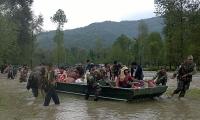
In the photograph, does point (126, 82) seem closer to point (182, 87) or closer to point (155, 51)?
point (182, 87)

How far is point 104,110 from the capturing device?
1772 cm

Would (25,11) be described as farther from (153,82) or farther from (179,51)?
(153,82)

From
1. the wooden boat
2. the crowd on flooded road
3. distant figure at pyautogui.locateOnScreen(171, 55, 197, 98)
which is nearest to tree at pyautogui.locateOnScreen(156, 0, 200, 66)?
the crowd on flooded road

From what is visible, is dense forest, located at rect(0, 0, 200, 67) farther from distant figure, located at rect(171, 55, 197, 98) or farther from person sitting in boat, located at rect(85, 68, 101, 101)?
distant figure, located at rect(171, 55, 197, 98)

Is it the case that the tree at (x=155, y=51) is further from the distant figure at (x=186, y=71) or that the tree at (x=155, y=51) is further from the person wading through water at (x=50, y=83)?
the person wading through water at (x=50, y=83)

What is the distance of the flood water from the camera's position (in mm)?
15773

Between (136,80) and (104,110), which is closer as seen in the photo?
(104,110)

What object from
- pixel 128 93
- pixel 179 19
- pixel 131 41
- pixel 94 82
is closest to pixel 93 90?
pixel 94 82

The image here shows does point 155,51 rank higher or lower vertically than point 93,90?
higher

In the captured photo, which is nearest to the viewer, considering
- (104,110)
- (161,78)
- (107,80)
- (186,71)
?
(104,110)

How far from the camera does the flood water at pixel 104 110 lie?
51.8 ft

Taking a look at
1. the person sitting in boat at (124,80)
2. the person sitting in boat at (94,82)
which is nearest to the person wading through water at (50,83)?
the person sitting in boat at (94,82)

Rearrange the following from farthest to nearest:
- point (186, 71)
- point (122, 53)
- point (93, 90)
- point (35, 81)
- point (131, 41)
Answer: point (131, 41) → point (122, 53) → point (35, 81) → point (93, 90) → point (186, 71)

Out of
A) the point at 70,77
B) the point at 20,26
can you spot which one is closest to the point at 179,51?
the point at 20,26
